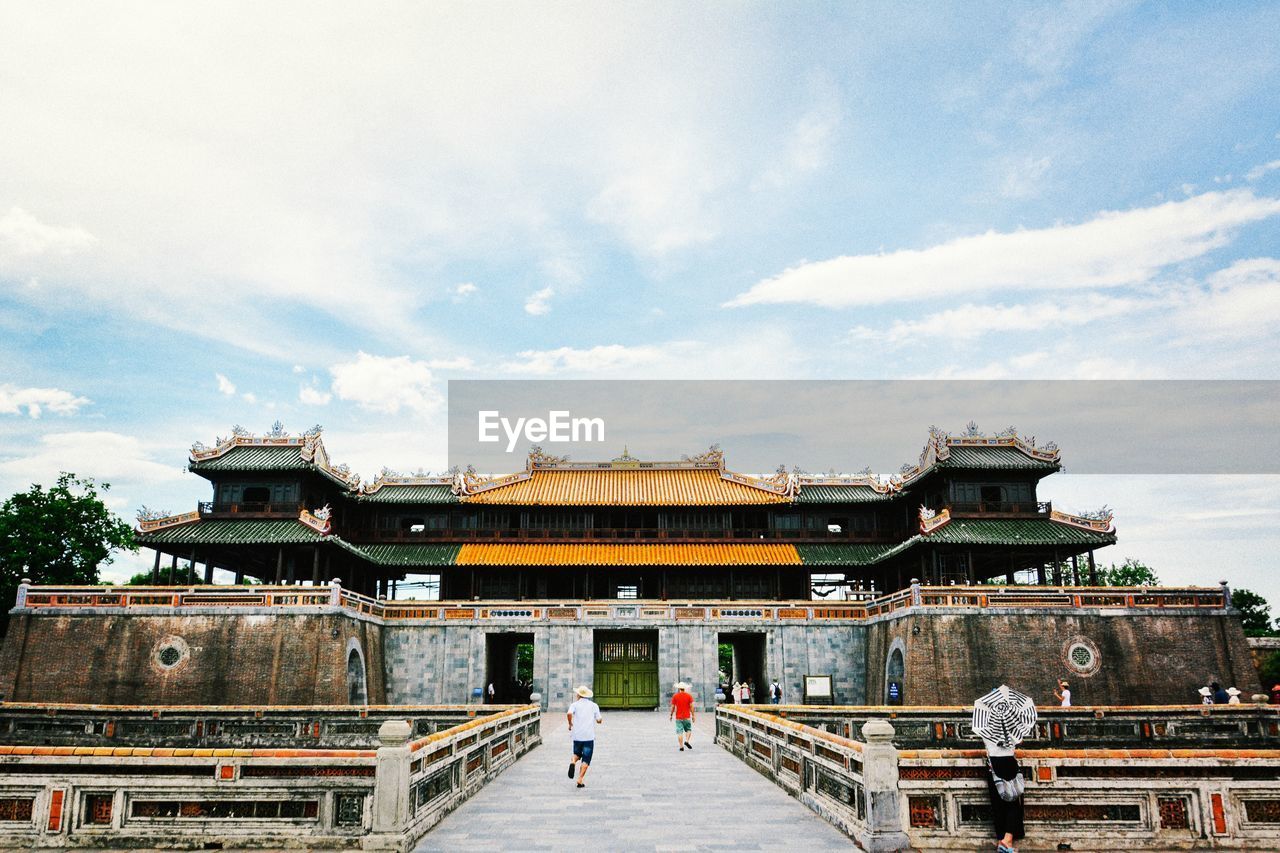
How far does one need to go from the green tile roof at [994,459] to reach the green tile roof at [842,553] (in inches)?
222

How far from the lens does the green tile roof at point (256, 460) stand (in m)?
40.5

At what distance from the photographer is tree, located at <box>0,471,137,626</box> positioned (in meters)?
45.1

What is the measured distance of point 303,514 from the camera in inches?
1544

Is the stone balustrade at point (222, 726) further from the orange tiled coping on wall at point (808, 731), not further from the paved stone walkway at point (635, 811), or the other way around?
the orange tiled coping on wall at point (808, 731)

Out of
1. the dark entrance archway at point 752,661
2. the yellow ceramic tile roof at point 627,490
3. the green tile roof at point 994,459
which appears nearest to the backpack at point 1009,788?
the dark entrance archway at point 752,661

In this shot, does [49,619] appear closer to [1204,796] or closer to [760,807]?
[760,807]

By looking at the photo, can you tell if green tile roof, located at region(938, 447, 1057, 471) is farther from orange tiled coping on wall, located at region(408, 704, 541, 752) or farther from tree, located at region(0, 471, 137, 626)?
tree, located at region(0, 471, 137, 626)

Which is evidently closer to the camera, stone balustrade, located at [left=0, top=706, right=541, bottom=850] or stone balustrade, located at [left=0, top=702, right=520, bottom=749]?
stone balustrade, located at [left=0, top=706, right=541, bottom=850]

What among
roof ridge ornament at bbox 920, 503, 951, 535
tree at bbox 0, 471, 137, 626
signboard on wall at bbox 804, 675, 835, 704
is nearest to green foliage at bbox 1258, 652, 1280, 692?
roof ridge ornament at bbox 920, 503, 951, 535

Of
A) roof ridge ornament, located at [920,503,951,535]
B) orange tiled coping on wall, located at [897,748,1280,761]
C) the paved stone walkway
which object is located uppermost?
roof ridge ornament, located at [920,503,951,535]

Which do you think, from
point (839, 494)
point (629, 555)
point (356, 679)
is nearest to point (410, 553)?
point (356, 679)

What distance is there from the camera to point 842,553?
4566cm

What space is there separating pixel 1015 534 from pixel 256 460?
35033 mm

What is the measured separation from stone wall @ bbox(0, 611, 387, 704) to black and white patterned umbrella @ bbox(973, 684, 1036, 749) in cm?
2821
